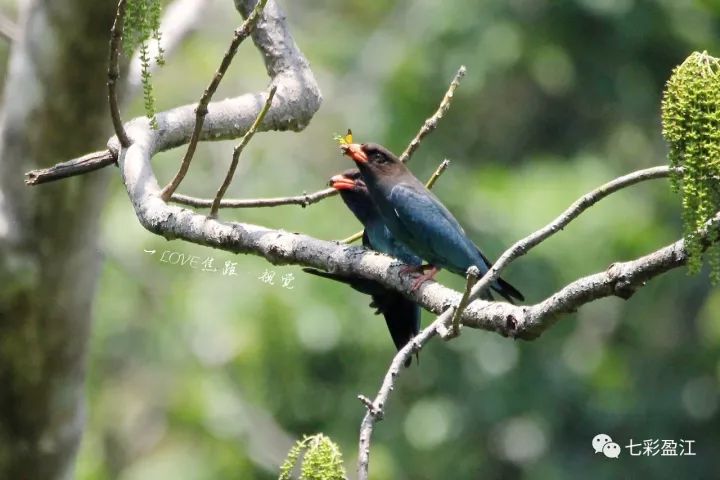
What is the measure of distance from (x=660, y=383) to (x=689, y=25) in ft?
10.7

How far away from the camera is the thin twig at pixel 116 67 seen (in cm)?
282

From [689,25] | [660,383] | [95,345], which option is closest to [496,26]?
[689,25]

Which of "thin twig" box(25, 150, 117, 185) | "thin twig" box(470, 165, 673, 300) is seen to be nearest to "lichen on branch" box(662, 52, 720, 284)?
"thin twig" box(470, 165, 673, 300)

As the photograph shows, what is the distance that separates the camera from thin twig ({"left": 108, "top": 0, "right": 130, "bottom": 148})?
9.24 feet

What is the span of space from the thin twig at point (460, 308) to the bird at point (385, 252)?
1787 mm

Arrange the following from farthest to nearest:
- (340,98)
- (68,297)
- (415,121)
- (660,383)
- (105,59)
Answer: (340,98) → (660,383) → (415,121) → (68,297) → (105,59)

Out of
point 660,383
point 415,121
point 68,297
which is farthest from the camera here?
point 660,383

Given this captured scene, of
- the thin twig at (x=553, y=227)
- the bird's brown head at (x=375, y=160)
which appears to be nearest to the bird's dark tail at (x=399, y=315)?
the bird's brown head at (x=375, y=160)

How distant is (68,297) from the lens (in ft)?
16.7

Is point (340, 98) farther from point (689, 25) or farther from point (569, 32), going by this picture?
point (689, 25)

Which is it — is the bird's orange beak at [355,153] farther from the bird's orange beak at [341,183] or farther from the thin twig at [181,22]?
the thin twig at [181,22]

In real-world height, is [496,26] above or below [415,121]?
above

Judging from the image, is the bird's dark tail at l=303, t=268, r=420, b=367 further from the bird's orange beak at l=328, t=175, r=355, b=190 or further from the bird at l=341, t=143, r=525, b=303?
the bird's orange beak at l=328, t=175, r=355, b=190

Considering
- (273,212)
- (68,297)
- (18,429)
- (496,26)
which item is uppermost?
(496,26)
